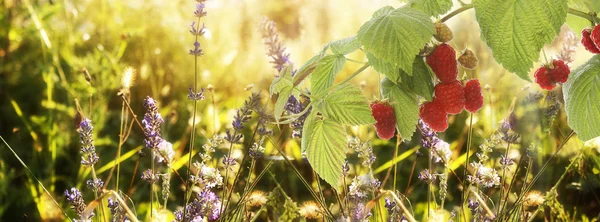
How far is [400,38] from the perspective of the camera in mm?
1136

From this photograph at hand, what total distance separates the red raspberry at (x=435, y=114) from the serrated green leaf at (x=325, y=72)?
17cm

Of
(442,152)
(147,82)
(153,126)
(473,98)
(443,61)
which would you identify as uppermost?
(443,61)

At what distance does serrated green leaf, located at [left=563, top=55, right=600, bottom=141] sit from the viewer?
1306mm

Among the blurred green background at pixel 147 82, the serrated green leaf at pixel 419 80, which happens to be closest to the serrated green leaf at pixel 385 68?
the serrated green leaf at pixel 419 80

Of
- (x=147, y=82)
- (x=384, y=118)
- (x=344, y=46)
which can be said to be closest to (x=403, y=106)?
(x=384, y=118)

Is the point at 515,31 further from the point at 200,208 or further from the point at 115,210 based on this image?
the point at 115,210

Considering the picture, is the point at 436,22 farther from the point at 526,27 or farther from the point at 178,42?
the point at 178,42

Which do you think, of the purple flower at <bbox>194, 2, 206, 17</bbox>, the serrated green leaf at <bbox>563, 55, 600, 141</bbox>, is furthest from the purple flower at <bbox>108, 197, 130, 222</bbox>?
the serrated green leaf at <bbox>563, 55, 600, 141</bbox>

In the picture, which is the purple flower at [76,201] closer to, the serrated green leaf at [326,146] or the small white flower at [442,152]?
the serrated green leaf at [326,146]

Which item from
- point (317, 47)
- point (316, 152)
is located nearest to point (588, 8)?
point (316, 152)

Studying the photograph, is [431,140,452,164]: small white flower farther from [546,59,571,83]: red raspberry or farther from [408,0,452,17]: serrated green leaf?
[408,0,452,17]: serrated green leaf

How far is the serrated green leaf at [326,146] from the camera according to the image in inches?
51.9

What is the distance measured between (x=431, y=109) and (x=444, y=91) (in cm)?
4

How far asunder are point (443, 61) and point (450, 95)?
8cm
